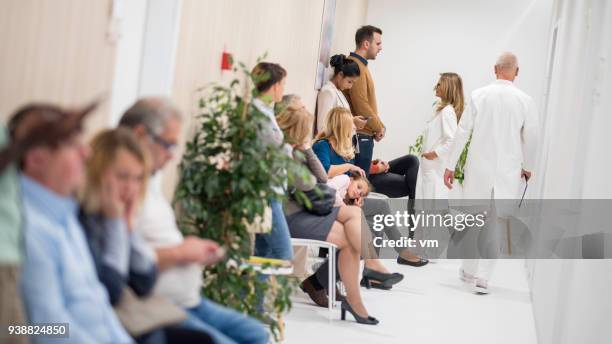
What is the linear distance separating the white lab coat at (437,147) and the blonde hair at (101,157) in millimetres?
6560

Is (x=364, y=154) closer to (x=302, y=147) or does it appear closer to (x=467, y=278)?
(x=467, y=278)

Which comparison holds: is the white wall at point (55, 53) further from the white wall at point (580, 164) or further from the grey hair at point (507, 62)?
the grey hair at point (507, 62)

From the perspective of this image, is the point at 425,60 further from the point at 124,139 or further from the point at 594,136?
the point at 124,139

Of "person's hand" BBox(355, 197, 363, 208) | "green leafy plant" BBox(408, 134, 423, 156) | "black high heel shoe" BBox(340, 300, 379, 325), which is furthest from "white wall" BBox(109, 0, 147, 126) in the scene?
"green leafy plant" BBox(408, 134, 423, 156)

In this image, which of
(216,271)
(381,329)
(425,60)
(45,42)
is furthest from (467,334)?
(425,60)

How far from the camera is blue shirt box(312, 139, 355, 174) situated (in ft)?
21.4

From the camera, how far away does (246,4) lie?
512 cm

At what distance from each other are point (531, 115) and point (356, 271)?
256 centimetres

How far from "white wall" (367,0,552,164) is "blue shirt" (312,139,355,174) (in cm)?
466

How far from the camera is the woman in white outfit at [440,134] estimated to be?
28.9 feet

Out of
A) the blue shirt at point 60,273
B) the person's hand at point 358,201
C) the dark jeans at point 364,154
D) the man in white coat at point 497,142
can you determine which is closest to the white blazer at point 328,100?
the dark jeans at point 364,154

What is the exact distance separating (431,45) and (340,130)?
5.10 meters

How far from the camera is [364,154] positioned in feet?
27.2

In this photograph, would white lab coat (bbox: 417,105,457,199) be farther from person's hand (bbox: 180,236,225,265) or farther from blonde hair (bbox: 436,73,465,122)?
person's hand (bbox: 180,236,225,265)
